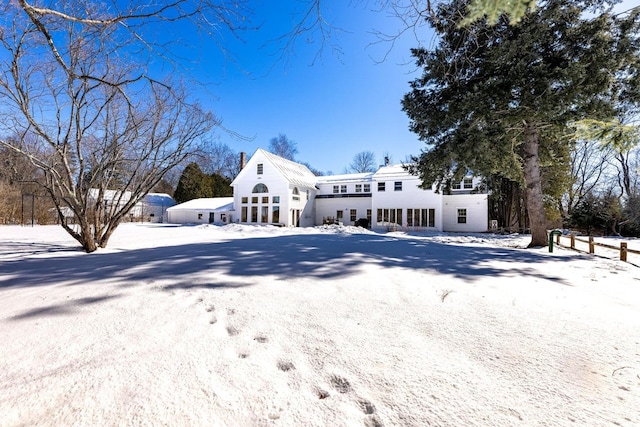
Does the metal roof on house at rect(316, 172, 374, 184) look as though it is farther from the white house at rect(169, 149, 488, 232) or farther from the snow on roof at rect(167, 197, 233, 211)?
the snow on roof at rect(167, 197, 233, 211)

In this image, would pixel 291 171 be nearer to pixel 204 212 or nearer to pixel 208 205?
pixel 208 205

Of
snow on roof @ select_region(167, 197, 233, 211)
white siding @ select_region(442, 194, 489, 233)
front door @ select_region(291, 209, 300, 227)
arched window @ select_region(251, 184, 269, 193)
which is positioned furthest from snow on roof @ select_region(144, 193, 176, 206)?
white siding @ select_region(442, 194, 489, 233)

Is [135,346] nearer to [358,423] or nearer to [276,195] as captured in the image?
[358,423]

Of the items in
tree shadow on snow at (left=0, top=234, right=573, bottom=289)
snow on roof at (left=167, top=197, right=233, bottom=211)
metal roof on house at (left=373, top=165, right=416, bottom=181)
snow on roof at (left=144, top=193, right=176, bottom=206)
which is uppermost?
metal roof on house at (left=373, top=165, right=416, bottom=181)

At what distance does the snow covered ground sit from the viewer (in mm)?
1440

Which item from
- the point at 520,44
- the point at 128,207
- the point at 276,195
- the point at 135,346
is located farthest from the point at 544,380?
the point at 276,195

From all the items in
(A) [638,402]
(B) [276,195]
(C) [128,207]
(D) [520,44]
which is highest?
(D) [520,44]

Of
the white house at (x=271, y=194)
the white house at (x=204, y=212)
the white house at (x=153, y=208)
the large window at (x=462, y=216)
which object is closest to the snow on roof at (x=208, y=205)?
the white house at (x=204, y=212)

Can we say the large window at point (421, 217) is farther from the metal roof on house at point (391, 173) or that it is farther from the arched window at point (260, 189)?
the arched window at point (260, 189)

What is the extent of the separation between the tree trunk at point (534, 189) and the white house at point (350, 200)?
34.4 feet

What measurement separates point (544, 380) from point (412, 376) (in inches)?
32.3

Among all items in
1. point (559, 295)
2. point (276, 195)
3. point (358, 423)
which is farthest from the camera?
point (276, 195)

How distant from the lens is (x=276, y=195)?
2494 cm

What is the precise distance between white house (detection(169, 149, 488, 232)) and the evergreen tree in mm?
11045
